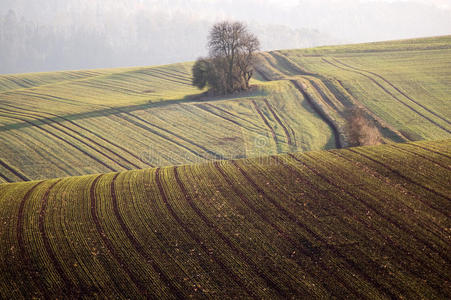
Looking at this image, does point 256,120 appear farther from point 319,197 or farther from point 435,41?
point 435,41

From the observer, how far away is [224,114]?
158ft

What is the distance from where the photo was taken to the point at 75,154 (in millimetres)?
38281

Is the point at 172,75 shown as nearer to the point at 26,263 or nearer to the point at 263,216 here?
the point at 263,216

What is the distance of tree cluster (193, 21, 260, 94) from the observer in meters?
57.2

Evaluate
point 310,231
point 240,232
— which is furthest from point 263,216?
point 310,231

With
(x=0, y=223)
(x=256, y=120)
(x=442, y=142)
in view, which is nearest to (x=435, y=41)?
(x=256, y=120)

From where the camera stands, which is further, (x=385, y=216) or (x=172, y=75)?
(x=172, y=75)

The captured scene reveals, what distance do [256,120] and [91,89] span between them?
39105mm

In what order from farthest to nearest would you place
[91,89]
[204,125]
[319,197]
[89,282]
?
[91,89] → [204,125] → [319,197] → [89,282]

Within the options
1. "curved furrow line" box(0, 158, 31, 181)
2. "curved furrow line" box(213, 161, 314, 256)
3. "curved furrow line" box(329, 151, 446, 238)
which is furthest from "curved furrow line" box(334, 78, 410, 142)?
"curved furrow line" box(0, 158, 31, 181)

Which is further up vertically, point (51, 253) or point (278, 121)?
point (278, 121)

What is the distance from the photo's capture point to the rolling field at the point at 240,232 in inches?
624

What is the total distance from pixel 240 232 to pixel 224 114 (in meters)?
30.3

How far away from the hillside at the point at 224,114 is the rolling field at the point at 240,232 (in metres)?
11.8
